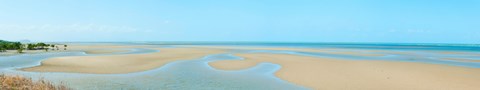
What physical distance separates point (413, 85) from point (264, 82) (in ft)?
18.4

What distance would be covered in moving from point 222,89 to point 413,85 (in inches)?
283

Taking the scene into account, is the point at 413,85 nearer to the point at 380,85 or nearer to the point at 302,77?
the point at 380,85

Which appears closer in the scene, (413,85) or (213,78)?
(413,85)

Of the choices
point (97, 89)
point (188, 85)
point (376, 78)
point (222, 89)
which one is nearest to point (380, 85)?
point (376, 78)

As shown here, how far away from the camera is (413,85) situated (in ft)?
46.9

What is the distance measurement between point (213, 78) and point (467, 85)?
998 centimetres

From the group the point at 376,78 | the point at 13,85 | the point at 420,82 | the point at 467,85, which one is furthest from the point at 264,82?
the point at 13,85

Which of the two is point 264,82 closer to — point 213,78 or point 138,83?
point 213,78

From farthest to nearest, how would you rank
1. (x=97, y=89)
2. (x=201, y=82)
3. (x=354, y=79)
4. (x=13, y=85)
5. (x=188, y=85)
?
(x=354, y=79)
(x=201, y=82)
(x=188, y=85)
(x=97, y=89)
(x=13, y=85)

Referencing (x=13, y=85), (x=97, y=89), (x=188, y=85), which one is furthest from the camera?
(x=188, y=85)

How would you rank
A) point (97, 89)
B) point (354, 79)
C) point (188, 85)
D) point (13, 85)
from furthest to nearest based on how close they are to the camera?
point (354, 79), point (188, 85), point (97, 89), point (13, 85)

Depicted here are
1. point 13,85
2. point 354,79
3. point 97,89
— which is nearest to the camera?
point 13,85

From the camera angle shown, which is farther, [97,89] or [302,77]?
[302,77]

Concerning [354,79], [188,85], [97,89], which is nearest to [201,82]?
[188,85]
